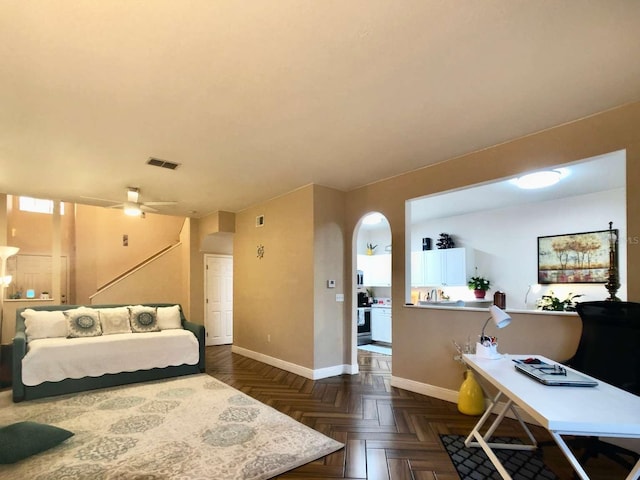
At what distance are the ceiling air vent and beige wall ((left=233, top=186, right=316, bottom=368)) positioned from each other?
1.69 meters

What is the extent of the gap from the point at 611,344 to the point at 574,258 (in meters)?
3.30

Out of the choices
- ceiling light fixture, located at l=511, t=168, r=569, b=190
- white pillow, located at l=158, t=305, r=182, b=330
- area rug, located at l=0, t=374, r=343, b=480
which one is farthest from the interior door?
ceiling light fixture, located at l=511, t=168, r=569, b=190

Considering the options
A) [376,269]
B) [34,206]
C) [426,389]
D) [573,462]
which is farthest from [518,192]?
[34,206]

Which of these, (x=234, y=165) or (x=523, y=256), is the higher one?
(x=234, y=165)

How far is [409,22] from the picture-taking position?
1.79 metres

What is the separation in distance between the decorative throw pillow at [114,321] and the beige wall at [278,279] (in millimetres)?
1891

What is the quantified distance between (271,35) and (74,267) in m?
8.26

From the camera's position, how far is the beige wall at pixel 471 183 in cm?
265

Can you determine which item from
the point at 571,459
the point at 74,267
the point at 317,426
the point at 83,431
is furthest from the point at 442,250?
the point at 74,267

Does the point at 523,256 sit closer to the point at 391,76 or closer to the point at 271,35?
the point at 391,76

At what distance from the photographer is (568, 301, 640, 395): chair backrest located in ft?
7.45

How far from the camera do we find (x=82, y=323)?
455 centimetres

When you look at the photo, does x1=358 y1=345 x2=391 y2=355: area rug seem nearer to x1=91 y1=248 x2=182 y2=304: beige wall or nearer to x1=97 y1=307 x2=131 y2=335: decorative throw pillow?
x1=91 y1=248 x2=182 y2=304: beige wall

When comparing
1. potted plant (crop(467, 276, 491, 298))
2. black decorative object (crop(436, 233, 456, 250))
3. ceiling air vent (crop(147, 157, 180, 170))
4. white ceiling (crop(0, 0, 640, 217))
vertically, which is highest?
white ceiling (crop(0, 0, 640, 217))
